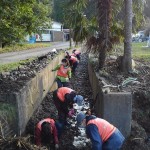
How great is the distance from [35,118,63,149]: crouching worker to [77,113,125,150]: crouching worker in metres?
1.62

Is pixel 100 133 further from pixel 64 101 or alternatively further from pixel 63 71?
pixel 63 71

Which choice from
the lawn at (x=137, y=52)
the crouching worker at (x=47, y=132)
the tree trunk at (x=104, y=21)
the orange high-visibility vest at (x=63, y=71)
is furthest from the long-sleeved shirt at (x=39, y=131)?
the lawn at (x=137, y=52)

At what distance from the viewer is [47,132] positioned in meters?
8.61

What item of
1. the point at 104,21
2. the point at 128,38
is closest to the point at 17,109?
the point at 104,21

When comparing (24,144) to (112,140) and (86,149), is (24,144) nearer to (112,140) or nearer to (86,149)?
(112,140)

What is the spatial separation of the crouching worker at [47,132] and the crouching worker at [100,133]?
1.62 metres

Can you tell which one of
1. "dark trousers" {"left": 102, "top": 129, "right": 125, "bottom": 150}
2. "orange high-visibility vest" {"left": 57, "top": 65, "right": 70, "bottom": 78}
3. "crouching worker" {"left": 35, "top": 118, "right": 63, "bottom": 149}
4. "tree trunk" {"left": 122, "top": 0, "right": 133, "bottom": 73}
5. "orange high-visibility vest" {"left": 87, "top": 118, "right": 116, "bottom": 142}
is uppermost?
"tree trunk" {"left": 122, "top": 0, "right": 133, "bottom": 73}

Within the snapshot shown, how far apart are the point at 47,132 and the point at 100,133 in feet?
6.74

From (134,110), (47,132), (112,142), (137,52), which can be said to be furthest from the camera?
(137,52)

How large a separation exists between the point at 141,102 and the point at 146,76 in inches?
104

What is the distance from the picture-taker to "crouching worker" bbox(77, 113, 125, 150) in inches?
264

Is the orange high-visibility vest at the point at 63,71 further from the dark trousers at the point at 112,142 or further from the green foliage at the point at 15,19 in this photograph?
the dark trousers at the point at 112,142

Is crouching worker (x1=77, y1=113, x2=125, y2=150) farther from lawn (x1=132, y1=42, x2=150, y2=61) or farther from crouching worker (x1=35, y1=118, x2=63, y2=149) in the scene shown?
lawn (x1=132, y1=42, x2=150, y2=61)

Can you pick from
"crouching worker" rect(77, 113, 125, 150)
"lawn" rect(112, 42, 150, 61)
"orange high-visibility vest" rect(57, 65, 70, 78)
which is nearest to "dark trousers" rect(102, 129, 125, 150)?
"crouching worker" rect(77, 113, 125, 150)
